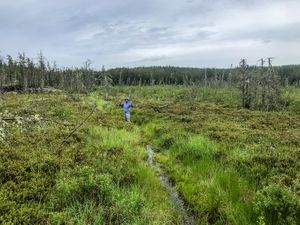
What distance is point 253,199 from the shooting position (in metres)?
8.40

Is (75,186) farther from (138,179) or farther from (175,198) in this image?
(175,198)

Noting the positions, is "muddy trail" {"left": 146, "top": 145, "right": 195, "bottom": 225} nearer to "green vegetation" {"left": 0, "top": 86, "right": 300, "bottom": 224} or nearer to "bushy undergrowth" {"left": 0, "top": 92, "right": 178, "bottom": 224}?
"green vegetation" {"left": 0, "top": 86, "right": 300, "bottom": 224}

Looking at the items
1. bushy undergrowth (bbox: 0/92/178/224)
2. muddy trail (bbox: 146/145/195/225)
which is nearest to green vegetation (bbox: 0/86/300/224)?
bushy undergrowth (bbox: 0/92/178/224)

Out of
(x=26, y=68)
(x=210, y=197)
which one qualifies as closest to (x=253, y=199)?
(x=210, y=197)

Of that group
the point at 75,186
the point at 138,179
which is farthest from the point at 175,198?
the point at 75,186

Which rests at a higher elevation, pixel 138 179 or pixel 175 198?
pixel 138 179

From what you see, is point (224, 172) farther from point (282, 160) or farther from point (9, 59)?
point (9, 59)

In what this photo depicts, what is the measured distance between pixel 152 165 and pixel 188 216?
4.69m

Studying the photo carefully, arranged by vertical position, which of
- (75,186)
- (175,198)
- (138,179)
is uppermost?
(75,186)

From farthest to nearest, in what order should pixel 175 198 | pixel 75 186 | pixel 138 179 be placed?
pixel 138 179 < pixel 175 198 < pixel 75 186

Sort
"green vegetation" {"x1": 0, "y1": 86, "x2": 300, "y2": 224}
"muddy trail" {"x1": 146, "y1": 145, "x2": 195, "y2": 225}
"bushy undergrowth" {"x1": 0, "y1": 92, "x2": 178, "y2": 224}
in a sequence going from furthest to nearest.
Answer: "muddy trail" {"x1": 146, "y1": 145, "x2": 195, "y2": 225}, "green vegetation" {"x1": 0, "y1": 86, "x2": 300, "y2": 224}, "bushy undergrowth" {"x1": 0, "y1": 92, "x2": 178, "y2": 224}

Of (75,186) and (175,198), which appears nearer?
(75,186)

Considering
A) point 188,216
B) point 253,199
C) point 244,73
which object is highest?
point 244,73

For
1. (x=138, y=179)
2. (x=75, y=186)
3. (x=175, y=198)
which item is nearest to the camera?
(x=75, y=186)
